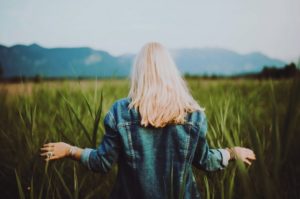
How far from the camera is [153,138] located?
973 millimetres

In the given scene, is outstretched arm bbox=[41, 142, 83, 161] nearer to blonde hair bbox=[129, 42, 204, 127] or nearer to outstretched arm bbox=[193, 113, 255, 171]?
blonde hair bbox=[129, 42, 204, 127]

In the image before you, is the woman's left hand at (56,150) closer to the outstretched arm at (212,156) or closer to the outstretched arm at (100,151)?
the outstretched arm at (100,151)

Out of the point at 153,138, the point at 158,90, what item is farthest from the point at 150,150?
the point at 158,90

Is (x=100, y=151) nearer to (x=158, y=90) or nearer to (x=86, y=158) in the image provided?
(x=86, y=158)

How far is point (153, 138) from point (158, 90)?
11cm

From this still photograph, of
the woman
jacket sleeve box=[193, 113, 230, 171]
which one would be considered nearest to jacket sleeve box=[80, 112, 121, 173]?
the woman

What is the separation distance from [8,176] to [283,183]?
87cm

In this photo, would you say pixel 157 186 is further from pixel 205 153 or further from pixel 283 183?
pixel 283 183

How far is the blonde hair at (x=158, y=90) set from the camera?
94 cm

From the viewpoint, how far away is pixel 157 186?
0.99 meters

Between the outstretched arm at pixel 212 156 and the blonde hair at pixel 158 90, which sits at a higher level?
the blonde hair at pixel 158 90

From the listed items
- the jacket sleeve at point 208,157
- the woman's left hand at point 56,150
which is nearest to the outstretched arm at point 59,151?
the woman's left hand at point 56,150

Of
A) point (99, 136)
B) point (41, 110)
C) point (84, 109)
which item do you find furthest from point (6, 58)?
point (99, 136)

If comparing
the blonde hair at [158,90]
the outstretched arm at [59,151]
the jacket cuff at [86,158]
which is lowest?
the jacket cuff at [86,158]
